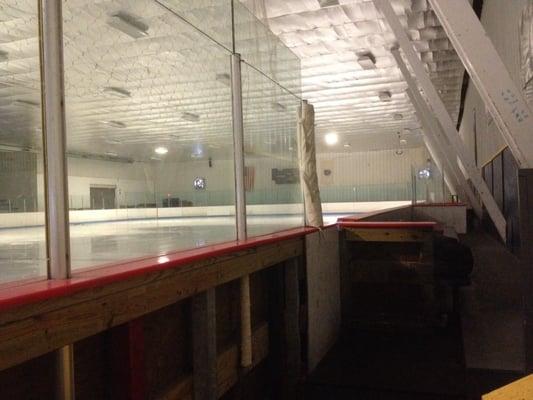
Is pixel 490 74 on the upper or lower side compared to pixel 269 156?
upper

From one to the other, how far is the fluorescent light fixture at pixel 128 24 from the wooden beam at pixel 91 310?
524 centimetres

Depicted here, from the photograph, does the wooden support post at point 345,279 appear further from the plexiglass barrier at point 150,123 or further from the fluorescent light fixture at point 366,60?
the fluorescent light fixture at point 366,60

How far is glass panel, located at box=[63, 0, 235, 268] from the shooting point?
4.64 metres

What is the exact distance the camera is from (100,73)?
846cm

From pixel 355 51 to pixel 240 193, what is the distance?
6639 millimetres

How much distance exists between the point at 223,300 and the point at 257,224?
0.76 meters

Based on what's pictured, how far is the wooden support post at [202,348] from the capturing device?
2.31 m

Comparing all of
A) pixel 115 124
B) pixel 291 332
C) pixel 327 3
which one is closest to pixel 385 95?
pixel 327 3

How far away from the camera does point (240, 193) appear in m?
3.01

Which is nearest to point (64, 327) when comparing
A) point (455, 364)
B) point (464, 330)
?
point (455, 364)

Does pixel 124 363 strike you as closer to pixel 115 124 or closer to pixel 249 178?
pixel 249 178

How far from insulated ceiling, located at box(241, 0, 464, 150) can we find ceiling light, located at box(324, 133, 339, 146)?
3.64 meters

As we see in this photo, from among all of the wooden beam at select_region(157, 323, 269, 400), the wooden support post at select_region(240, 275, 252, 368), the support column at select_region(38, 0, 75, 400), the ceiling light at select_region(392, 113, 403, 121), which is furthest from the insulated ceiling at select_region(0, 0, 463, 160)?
the ceiling light at select_region(392, 113, 403, 121)

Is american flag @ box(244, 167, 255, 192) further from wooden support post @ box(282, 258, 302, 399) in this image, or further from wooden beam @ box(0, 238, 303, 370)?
wooden beam @ box(0, 238, 303, 370)
